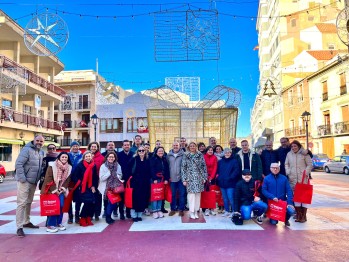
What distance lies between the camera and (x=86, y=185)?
580 centimetres

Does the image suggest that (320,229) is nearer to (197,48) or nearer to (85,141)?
(197,48)

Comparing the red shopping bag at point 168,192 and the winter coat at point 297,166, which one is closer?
the winter coat at point 297,166

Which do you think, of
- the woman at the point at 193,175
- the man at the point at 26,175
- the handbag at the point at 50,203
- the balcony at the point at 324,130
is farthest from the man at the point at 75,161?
the balcony at the point at 324,130

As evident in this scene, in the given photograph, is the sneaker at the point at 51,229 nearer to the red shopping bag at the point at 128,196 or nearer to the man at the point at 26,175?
the man at the point at 26,175

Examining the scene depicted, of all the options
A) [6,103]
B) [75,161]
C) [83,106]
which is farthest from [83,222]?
[83,106]

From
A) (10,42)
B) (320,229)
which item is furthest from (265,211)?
(10,42)

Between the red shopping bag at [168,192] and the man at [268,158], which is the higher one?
the man at [268,158]

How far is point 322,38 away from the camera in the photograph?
37.6 metres

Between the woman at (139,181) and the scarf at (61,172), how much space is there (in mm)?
1359

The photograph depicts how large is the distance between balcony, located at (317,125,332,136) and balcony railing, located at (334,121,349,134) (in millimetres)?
970

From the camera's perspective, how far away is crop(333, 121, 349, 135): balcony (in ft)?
88.4

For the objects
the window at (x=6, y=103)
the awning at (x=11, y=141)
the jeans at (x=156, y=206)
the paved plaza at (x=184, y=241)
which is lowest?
the paved plaza at (x=184, y=241)

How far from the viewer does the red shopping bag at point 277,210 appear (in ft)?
18.5

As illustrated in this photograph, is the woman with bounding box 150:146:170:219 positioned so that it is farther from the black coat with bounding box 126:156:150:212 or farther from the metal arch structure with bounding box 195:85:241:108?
the metal arch structure with bounding box 195:85:241:108
